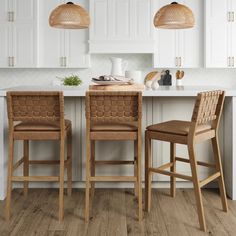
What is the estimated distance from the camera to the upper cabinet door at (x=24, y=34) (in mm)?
6387

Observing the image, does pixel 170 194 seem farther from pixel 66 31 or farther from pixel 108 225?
pixel 66 31

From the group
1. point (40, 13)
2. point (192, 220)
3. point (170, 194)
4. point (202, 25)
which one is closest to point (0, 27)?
point (40, 13)

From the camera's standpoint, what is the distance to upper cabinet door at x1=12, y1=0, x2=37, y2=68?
6.39 metres

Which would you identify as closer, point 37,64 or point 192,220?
point 192,220

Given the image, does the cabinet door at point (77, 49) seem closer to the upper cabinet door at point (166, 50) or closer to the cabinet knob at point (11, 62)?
the cabinet knob at point (11, 62)

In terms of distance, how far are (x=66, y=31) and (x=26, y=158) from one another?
3105 millimetres

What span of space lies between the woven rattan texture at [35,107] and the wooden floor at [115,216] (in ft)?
2.48

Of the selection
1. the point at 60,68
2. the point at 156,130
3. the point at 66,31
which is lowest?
the point at 156,130

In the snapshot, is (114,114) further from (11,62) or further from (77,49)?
(11,62)

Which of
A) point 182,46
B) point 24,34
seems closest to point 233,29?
point 182,46

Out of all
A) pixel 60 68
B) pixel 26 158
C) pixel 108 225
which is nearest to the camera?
pixel 108 225

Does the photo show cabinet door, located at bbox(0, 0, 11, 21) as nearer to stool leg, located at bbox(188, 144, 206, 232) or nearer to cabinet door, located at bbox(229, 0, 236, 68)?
cabinet door, located at bbox(229, 0, 236, 68)

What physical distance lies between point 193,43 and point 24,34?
2.44 meters

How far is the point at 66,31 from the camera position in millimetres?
6520
